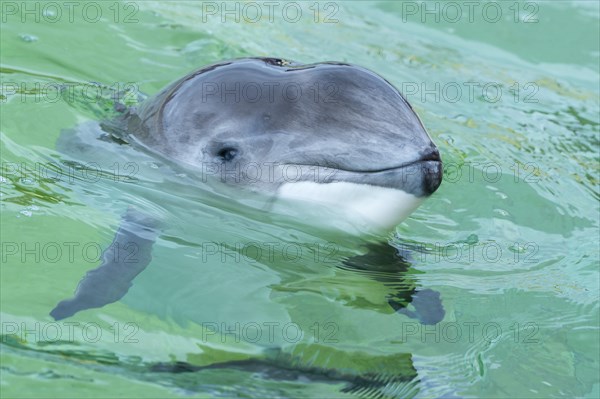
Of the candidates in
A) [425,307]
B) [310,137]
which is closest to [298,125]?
[310,137]

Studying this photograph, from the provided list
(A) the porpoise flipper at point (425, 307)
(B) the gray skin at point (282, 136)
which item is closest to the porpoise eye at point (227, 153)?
(B) the gray skin at point (282, 136)

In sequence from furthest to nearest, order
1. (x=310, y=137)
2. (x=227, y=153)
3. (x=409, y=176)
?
(x=227, y=153)
(x=310, y=137)
(x=409, y=176)

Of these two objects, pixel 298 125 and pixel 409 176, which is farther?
pixel 298 125

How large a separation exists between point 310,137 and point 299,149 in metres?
0.09

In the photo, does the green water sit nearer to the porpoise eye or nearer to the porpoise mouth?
the porpoise eye

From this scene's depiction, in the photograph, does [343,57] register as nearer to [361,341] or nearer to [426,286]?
[426,286]

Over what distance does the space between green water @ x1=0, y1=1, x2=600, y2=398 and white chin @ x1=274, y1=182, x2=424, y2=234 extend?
0.21 meters

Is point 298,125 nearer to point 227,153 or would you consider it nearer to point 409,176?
point 227,153

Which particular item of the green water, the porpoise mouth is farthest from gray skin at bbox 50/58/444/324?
the green water

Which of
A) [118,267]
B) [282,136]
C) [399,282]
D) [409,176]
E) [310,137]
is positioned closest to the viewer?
[409,176]

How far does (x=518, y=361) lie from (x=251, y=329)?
1388 mm

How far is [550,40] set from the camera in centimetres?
1065

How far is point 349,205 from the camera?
478cm

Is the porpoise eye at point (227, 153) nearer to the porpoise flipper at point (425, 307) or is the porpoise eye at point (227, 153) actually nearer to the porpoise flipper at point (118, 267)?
the porpoise flipper at point (118, 267)
